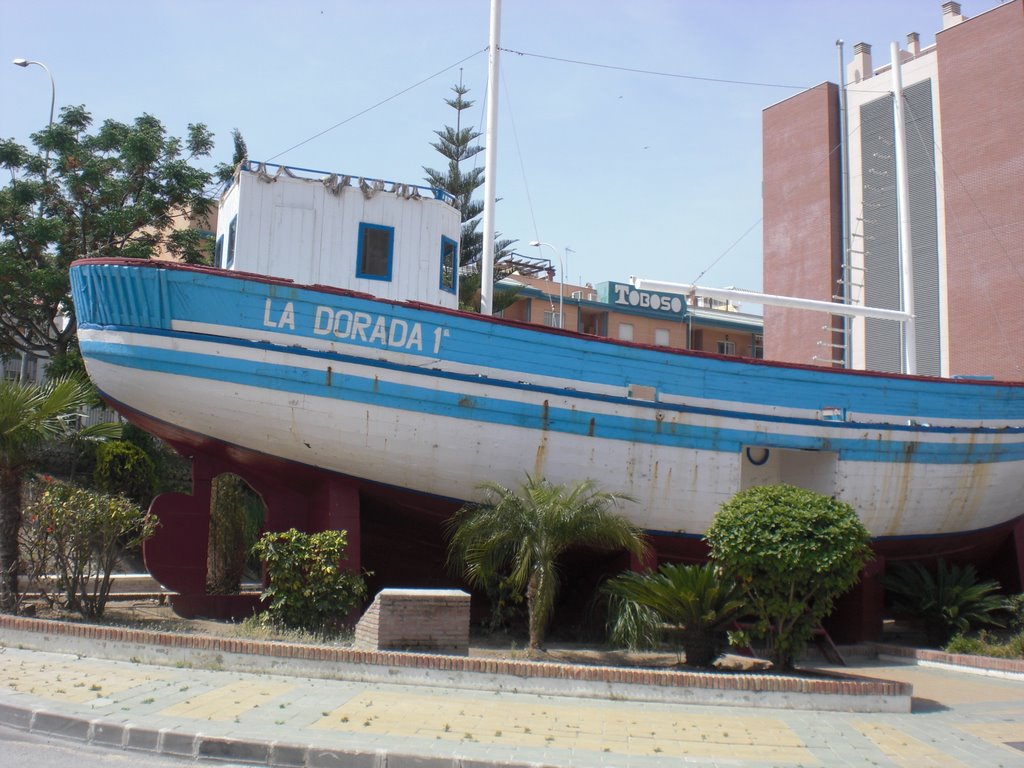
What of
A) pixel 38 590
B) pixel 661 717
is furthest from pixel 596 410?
pixel 38 590

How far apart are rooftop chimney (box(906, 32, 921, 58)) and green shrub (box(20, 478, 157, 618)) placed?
32041 millimetres

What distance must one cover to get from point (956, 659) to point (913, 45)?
89.8ft

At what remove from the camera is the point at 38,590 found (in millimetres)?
12461

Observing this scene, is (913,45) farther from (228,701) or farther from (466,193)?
(228,701)

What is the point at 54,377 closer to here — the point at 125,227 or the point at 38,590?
the point at 125,227

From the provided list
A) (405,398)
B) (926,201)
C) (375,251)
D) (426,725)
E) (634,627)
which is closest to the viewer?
(426,725)

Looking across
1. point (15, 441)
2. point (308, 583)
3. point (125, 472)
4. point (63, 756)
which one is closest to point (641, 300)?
point (125, 472)

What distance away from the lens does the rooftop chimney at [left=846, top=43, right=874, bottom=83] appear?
118 feet

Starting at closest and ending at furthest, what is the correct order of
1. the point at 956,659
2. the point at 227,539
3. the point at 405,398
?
1. the point at 405,398
2. the point at 956,659
3. the point at 227,539

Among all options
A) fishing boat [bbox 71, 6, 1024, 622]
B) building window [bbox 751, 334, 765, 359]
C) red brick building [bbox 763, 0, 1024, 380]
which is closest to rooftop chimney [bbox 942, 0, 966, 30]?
red brick building [bbox 763, 0, 1024, 380]

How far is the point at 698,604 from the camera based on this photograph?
1099cm

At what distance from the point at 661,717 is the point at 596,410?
226 inches

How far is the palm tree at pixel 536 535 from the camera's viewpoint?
11523mm

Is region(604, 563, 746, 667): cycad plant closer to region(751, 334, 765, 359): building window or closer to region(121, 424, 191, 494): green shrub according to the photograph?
region(121, 424, 191, 494): green shrub
